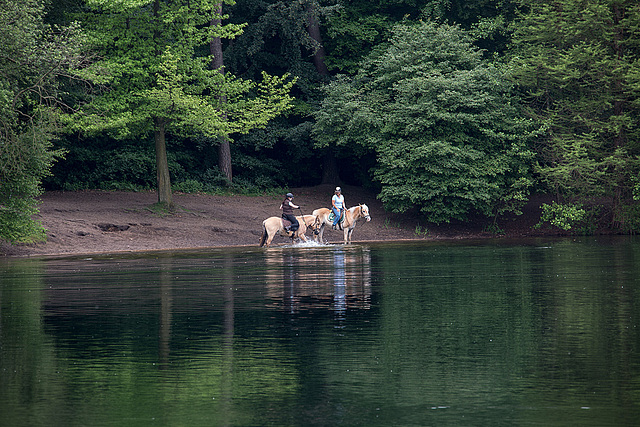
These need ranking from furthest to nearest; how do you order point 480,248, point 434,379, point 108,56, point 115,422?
1. point 108,56
2. point 480,248
3. point 434,379
4. point 115,422

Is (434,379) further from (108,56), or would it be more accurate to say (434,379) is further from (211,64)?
(211,64)

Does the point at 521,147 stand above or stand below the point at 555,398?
above

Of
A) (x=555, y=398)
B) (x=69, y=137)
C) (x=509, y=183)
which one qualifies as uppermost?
(x=69, y=137)

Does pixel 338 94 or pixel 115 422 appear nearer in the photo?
pixel 115 422

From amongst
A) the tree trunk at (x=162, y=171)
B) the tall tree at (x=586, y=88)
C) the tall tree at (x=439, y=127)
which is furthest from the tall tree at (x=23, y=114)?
the tall tree at (x=586, y=88)

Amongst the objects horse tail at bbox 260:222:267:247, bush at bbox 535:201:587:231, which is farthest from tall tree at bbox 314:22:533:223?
horse tail at bbox 260:222:267:247

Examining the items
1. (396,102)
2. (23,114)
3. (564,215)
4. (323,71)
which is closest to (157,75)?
(23,114)

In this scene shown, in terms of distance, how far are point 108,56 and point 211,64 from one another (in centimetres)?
1162

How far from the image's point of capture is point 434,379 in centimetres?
934

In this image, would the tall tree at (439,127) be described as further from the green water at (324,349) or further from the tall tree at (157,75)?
the green water at (324,349)

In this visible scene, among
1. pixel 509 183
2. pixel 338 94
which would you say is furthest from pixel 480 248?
pixel 338 94

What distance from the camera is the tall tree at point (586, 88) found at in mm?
43281

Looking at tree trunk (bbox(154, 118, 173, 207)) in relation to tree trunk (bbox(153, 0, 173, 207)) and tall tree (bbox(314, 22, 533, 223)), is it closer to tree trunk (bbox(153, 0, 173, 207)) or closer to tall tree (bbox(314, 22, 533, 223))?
tree trunk (bbox(153, 0, 173, 207))

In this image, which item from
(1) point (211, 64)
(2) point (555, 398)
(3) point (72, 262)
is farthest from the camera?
(1) point (211, 64)
